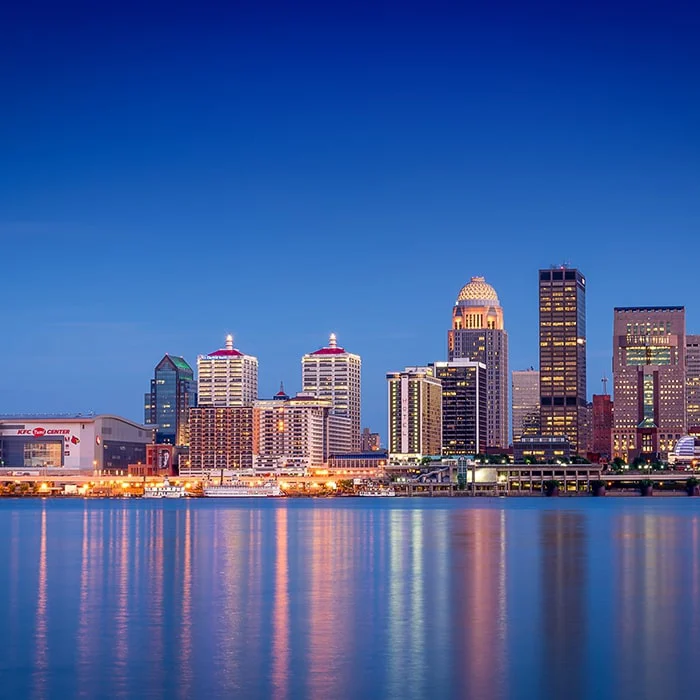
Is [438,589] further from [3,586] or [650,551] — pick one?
[650,551]

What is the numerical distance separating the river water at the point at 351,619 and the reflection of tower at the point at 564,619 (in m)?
0.11

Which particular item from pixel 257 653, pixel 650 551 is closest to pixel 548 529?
pixel 650 551

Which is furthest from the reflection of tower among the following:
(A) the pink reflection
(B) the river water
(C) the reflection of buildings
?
(A) the pink reflection

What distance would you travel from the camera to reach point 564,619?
46.4 metres

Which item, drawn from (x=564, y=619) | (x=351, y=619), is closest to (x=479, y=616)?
(x=564, y=619)

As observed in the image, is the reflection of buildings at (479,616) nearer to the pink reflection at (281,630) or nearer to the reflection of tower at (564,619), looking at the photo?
the reflection of tower at (564,619)

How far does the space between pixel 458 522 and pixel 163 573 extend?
199 feet

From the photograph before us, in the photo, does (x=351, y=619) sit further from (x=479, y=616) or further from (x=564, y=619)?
(x=564, y=619)

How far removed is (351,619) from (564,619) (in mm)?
7478

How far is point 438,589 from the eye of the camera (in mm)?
55406

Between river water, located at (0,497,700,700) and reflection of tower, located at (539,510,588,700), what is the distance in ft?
0.37

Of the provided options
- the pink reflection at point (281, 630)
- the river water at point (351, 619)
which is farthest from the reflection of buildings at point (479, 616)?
the pink reflection at point (281, 630)

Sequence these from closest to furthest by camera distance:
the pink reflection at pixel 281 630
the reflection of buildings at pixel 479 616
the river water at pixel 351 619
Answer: the pink reflection at pixel 281 630 → the river water at pixel 351 619 → the reflection of buildings at pixel 479 616

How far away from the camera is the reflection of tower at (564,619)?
3484 centimetres
